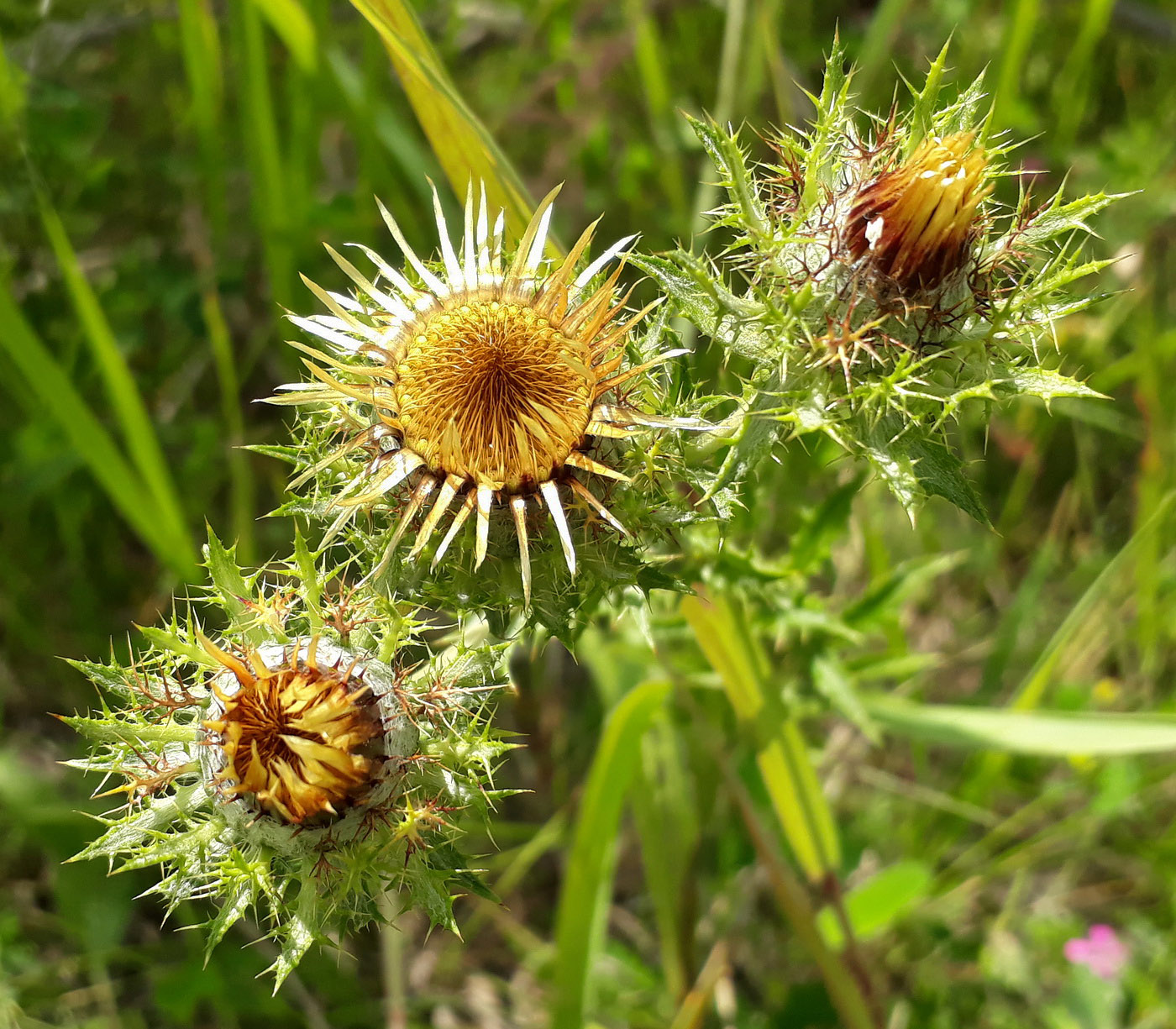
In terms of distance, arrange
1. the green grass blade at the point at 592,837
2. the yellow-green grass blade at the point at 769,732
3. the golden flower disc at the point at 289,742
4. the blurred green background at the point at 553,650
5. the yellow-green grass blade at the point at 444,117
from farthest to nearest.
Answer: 1. the blurred green background at the point at 553,650
2. the yellow-green grass blade at the point at 769,732
3. the green grass blade at the point at 592,837
4. the yellow-green grass blade at the point at 444,117
5. the golden flower disc at the point at 289,742

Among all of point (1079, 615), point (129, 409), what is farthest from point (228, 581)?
point (1079, 615)

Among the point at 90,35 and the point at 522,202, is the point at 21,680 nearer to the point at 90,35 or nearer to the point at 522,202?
the point at 90,35

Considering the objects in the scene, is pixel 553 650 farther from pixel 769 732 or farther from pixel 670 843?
pixel 769 732

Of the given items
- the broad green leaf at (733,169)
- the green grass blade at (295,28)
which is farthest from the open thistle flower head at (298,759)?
the green grass blade at (295,28)

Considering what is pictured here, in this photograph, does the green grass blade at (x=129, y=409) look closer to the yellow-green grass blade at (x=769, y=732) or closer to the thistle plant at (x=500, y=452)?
the thistle plant at (x=500, y=452)

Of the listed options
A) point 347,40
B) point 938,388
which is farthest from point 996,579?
point 347,40
